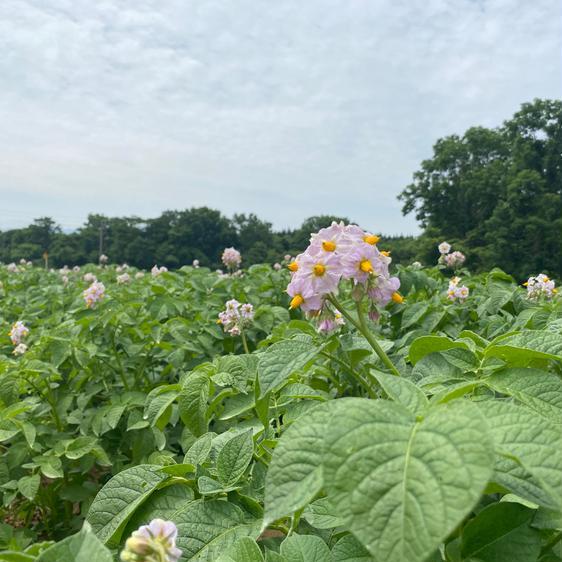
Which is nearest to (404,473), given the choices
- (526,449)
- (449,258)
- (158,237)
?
(526,449)

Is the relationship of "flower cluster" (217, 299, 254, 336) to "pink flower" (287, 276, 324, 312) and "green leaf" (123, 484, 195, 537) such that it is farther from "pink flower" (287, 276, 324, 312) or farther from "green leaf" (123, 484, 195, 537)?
"green leaf" (123, 484, 195, 537)

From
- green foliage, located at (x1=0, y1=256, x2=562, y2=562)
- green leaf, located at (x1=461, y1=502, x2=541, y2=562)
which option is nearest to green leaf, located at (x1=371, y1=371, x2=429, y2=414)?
green foliage, located at (x1=0, y1=256, x2=562, y2=562)

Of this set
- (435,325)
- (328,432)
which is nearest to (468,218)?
(435,325)

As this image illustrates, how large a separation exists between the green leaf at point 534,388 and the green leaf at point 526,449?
20 centimetres

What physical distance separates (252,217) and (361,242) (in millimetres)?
57796

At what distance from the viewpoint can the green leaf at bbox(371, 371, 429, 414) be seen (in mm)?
735

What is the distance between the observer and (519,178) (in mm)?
31500

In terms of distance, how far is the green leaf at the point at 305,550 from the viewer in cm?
84

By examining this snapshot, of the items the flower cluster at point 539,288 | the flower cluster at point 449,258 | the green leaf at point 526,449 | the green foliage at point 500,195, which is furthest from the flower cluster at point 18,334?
the green foliage at point 500,195

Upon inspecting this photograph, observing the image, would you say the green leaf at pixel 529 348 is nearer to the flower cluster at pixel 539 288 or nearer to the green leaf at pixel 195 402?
the green leaf at pixel 195 402

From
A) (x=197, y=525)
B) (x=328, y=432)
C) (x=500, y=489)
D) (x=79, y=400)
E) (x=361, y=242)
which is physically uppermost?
(x=361, y=242)

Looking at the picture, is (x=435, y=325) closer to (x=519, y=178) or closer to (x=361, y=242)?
(x=361, y=242)

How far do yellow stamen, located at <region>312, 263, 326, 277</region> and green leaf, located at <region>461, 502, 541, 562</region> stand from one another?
1.81 ft

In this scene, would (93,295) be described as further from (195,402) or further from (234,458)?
(234,458)
